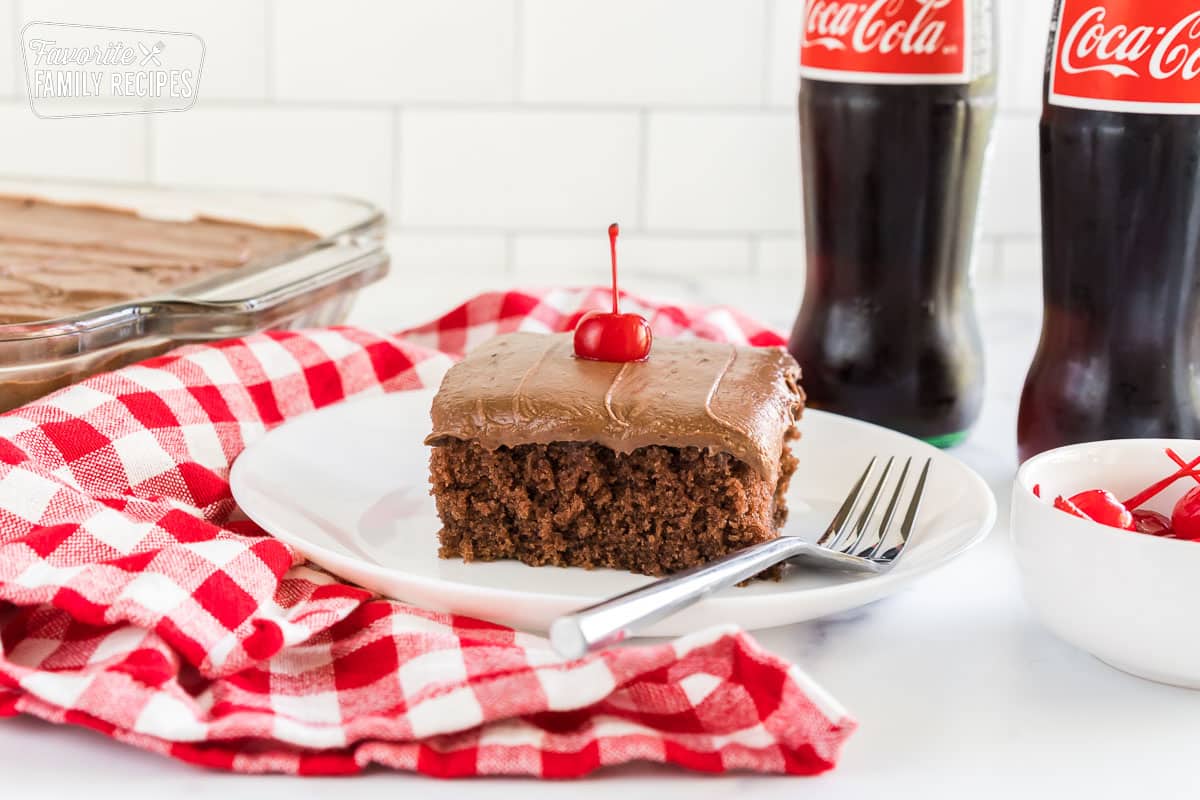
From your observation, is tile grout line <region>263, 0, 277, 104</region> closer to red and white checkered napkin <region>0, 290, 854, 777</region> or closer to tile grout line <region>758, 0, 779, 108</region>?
tile grout line <region>758, 0, 779, 108</region>

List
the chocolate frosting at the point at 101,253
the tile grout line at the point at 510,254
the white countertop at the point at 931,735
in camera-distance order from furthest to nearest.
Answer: the tile grout line at the point at 510,254 → the chocolate frosting at the point at 101,253 → the white countertop at the point at 931,735

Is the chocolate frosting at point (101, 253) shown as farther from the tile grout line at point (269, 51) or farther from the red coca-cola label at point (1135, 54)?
the red coca-cola label at point (1135, 54)

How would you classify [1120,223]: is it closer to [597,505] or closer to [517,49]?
[597,505]

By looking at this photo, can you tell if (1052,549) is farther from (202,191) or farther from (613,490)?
(202,191)

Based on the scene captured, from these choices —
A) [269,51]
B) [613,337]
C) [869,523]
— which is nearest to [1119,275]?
[869,523]

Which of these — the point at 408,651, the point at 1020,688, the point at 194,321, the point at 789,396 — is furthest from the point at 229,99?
the point at 1020,688

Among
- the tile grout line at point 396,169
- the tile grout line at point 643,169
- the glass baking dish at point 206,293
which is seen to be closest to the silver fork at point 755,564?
the glass baking dish at point 206,293
